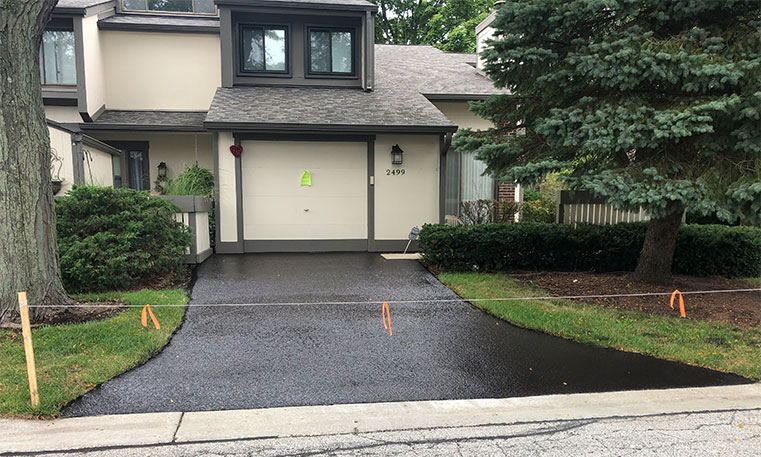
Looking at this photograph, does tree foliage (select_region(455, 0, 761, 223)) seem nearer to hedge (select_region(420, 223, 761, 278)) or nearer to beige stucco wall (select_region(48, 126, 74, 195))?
hedge (select_region(420, 223, 761, 278))

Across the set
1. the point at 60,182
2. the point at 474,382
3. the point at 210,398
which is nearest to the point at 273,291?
the point at 210,398

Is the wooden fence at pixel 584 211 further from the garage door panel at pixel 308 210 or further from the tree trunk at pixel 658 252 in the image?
the garage door panel at pixel 308 210

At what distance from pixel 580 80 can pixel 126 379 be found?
21.1ft

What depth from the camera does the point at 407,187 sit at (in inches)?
439

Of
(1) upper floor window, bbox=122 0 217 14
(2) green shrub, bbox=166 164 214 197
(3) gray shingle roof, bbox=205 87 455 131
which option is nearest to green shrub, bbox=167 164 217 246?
(2) green shrub, bbox=166 164 214 197

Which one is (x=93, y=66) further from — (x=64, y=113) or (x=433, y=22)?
(x=433, y=22)

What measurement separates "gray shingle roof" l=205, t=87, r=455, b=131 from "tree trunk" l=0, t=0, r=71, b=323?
184 inches

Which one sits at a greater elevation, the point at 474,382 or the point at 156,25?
the point at 156,25

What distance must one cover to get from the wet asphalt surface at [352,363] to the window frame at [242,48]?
723cm

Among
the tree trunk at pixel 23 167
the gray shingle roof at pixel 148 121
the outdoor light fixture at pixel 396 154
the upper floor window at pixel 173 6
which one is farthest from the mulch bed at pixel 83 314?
the upper floor window at pixel 173 6

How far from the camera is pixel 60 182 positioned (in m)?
A: 8.35

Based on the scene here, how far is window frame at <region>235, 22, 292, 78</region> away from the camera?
12070 millimetres

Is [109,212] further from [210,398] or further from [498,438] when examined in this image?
[498,438]

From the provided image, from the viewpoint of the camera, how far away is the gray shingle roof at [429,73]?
1302 centimetres
